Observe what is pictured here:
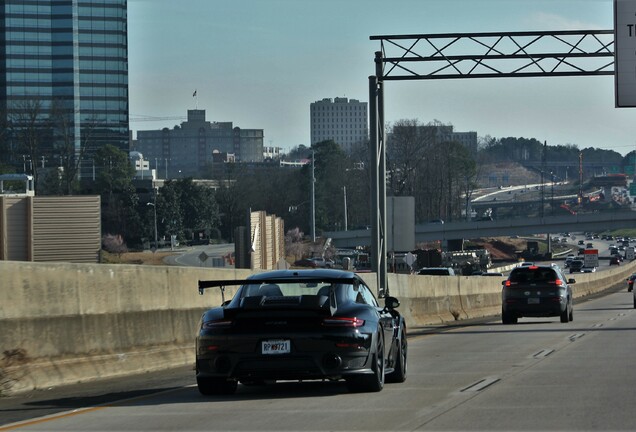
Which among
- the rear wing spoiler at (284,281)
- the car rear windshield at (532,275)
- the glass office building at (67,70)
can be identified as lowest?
the car rear windshield at (532,275)

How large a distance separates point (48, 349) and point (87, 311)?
3.54ft

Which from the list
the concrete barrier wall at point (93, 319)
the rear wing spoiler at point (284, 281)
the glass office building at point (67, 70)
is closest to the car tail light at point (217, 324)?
the rear wing spoiler at point (284, 281)

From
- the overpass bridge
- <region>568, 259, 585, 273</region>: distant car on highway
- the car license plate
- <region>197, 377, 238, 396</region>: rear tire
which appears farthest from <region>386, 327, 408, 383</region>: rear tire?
the overpass bridge

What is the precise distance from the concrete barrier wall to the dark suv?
13.7m

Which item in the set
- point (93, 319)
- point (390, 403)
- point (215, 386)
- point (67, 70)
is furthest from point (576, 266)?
point (390, 403)

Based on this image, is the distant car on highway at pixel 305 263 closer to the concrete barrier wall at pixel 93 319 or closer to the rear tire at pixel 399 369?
the concrete barrier wall at pixel 93 319

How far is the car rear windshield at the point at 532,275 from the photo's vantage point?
115 feet

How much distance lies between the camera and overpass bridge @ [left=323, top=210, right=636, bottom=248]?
136 m

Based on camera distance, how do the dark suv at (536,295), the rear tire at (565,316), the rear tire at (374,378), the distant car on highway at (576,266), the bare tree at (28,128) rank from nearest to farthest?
the rear tire at (374,378) < the dark suv at (536,295) < the rear tire at (565,316) < the distant car on highway at (576,266) < the bare tree at (28,128)

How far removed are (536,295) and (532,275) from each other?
2.36 feet

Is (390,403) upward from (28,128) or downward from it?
downward

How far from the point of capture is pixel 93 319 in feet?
56.0

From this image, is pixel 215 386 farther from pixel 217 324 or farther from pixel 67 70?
pixel 67 70

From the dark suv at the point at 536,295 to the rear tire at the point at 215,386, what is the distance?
21.0m
